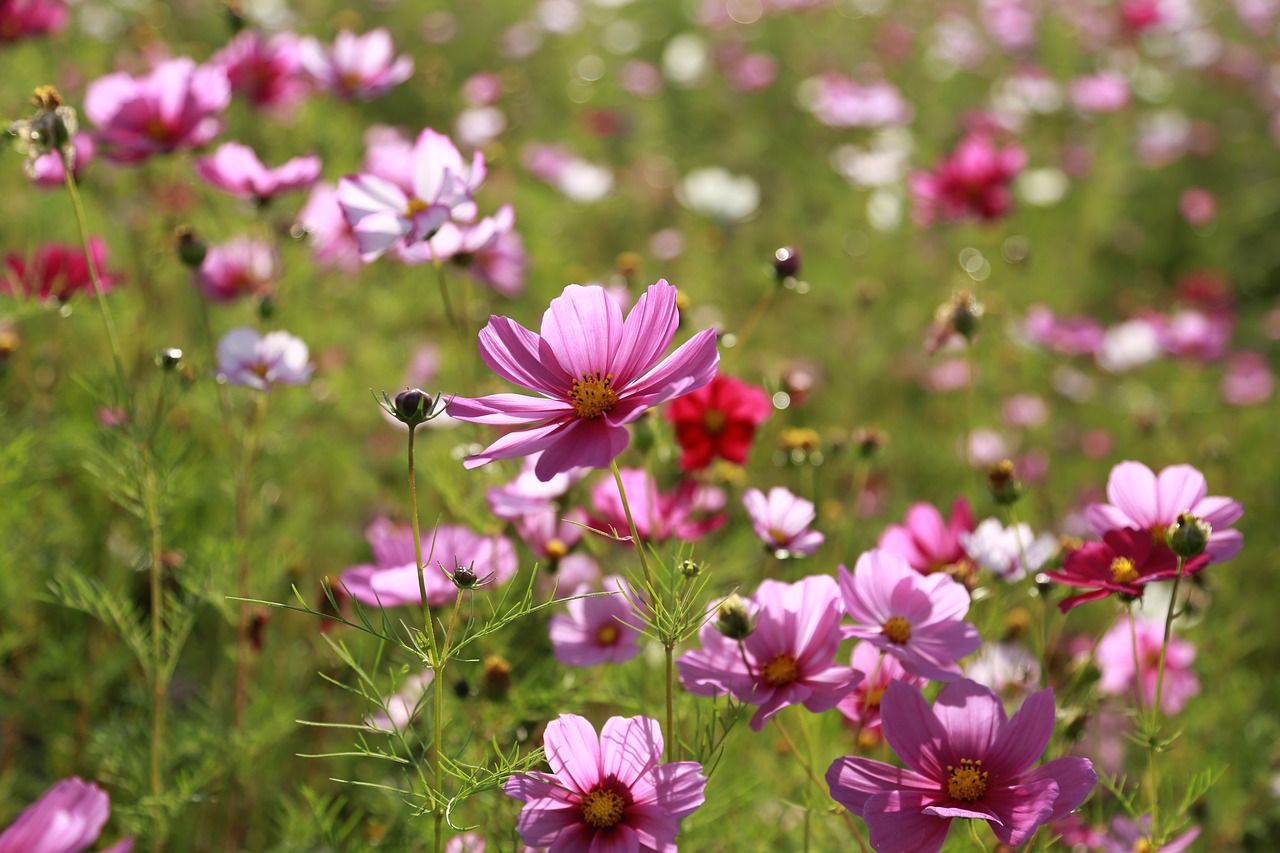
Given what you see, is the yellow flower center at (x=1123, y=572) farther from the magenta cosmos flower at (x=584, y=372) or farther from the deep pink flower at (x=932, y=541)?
the magenta cosmos flower at (x=584, y=372)

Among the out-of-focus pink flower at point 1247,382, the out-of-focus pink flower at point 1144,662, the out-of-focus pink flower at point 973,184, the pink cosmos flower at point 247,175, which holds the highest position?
the pink cosmos flower at point 247,175

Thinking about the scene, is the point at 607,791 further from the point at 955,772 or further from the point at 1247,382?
the point at 1247,382

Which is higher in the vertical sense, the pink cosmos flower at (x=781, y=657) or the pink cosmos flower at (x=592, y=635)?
the pink cosmos flower at (x=781, y=657)

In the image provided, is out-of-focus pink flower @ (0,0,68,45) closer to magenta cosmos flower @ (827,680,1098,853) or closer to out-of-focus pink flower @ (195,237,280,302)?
out-of-focus pink flower @ (195,237,280,302)

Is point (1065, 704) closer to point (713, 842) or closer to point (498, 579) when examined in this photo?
point (713, 842)

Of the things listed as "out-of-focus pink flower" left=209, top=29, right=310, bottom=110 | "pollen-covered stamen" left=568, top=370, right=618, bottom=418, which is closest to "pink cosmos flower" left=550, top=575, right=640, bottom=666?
"pollen-covered stamen" left=568, top=370, right=618, bottom=418

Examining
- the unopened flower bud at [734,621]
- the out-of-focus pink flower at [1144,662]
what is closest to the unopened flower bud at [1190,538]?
the unopened flower bud at [734,621]
